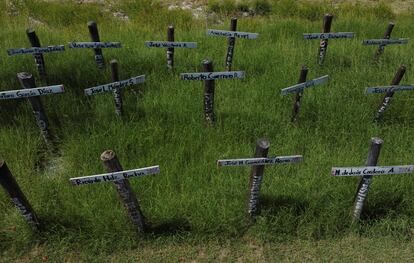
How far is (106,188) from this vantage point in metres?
3.12

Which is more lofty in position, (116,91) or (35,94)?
(35,94)

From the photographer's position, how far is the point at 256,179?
286cm

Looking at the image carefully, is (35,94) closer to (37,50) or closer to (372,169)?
(37,50)

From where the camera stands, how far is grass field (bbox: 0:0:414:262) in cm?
294

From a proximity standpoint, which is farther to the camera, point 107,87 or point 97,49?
point 97,49

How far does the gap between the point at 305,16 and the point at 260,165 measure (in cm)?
520

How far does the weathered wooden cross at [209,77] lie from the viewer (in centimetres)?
363

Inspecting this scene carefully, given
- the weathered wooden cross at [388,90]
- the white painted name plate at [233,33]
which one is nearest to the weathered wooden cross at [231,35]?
the white painted name plate at [233,33]

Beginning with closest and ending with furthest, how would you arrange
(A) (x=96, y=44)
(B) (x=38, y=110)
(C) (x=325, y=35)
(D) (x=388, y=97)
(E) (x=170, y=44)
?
(B) (x=38, y=110)
(D) (x=388, y=97)
(A) (x=96, y=44)
(E) (x=170, y=44)
(C) (x=325, y=35)

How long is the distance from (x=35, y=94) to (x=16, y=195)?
0.99 meters

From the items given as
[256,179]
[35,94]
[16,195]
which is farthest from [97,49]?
[256,179]

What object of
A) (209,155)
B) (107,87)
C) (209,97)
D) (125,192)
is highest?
(107,87)

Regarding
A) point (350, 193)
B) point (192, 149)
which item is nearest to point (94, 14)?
point (192, 149)

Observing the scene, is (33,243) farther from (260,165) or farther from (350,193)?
(350,193)
